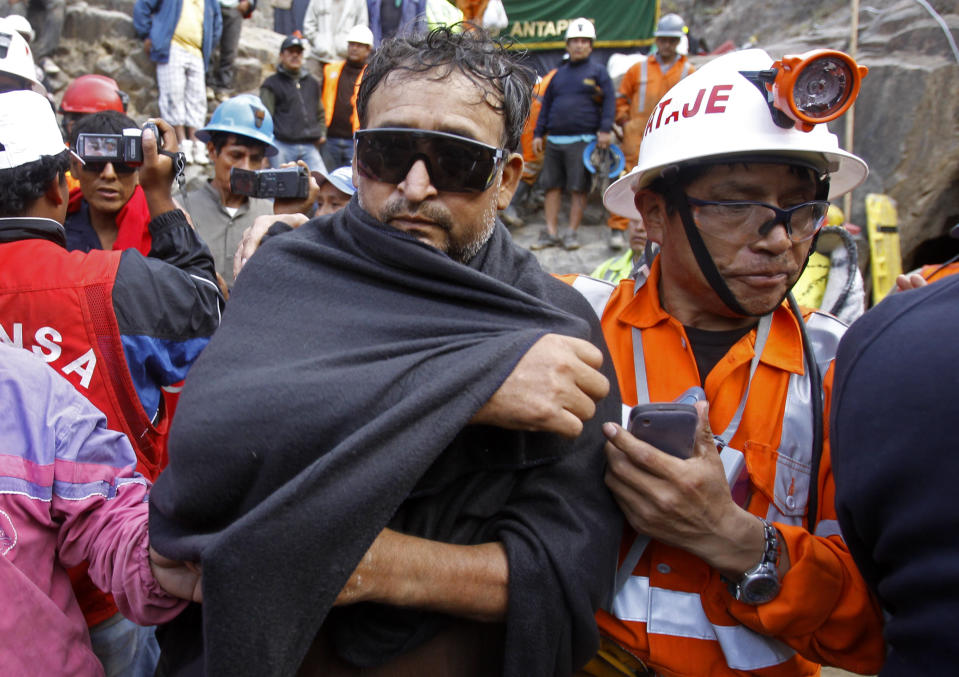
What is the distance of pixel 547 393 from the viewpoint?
1.28m

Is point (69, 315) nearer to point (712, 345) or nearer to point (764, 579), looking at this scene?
point (712, 345)

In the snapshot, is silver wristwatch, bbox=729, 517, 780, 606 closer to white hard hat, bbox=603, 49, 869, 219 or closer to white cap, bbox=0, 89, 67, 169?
white hard hat, bbox=603, 49, 869, 219

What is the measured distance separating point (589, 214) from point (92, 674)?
10.4 m

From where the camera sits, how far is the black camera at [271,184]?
10.7 feet

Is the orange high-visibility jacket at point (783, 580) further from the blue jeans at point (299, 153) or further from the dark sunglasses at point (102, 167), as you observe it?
the blue jeans at point (299, 153)

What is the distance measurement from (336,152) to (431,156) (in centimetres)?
773

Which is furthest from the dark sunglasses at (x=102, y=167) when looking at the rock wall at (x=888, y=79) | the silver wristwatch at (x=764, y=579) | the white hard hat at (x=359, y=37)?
the rock wall at (x=888, y=79)

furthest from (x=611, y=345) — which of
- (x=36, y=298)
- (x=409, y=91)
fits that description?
(x=36, y=298)

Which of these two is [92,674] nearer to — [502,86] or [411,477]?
[411,477]

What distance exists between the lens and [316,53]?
10109 millimetres

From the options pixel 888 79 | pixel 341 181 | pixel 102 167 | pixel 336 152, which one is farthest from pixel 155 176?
pixel 888 79

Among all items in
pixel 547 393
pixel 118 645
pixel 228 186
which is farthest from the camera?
pixel 228 186

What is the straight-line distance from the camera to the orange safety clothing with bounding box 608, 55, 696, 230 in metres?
9.45

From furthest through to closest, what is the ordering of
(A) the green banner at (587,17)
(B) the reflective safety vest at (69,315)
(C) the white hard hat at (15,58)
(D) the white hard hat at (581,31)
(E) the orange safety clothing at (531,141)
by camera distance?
(A) the green banner at (587,17) < (E) the orange safety clothing at (531,141) < (D) the white hard hat at (581,31) < (C) the white hard hat at (15,58) < (B) the reflective safety vest at (69,315)
